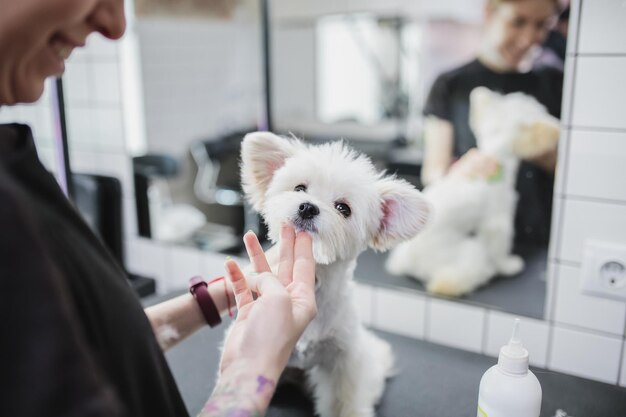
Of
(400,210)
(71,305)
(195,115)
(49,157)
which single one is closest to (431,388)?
(400,210)

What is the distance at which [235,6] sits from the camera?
201 cm

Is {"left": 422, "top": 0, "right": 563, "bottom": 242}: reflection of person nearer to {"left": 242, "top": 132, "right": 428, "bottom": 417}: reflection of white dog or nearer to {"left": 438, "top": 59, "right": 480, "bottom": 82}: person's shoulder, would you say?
{"left": 438, "top": 59, "right": 480, "bottom": 82}: person's shoulder

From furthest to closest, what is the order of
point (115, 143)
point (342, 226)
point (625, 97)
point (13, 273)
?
point (115, 143) < point (625, 97) < point (342, 226) < point (13, 273)

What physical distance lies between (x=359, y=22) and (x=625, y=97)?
201cm

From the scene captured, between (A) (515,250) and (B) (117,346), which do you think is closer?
(B) (117,346)

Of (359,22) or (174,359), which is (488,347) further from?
(359,22)

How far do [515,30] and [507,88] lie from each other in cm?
14

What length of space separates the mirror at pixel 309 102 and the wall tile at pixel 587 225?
0.17m

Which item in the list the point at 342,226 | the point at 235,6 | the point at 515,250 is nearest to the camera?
the point at 342,226

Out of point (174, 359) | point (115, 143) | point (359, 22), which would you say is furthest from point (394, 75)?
point (174, 359)

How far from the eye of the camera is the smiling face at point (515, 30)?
1.17m

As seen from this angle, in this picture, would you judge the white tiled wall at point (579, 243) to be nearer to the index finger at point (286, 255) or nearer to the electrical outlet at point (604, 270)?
the electrical outlet at point (604, 270)

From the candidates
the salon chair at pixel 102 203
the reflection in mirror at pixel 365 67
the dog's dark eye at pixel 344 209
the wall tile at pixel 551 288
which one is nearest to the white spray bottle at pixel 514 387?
the dog's dark eye at pixel 344 209

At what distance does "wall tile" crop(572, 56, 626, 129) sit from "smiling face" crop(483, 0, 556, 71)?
343 millimetres
